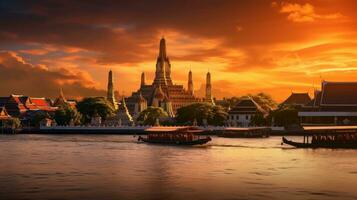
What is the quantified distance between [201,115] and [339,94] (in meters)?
28.4

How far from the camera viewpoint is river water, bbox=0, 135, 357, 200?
117ft

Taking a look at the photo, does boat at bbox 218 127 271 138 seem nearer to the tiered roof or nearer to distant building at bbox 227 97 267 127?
the tiered roof

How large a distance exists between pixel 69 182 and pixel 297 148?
129 ft

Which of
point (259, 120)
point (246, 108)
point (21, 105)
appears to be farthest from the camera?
point (21, 105)

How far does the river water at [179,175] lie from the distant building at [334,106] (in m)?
60.9

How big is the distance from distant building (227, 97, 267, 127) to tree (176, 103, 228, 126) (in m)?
3.53

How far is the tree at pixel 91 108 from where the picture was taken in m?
152

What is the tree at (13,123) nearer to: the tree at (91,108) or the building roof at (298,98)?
the tree at (91,108)

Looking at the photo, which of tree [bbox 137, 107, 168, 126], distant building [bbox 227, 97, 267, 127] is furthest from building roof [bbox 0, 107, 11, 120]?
distant building [bbox 227, 97, 267, 127]

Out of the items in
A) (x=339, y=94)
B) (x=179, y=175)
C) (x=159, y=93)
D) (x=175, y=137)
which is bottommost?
(x=179, y=175)

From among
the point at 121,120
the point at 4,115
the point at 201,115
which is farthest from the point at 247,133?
the point at 4,115

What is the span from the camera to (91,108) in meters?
153

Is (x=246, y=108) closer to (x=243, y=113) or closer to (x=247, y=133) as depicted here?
(x=243, y=113)

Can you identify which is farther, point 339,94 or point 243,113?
point 243,113
